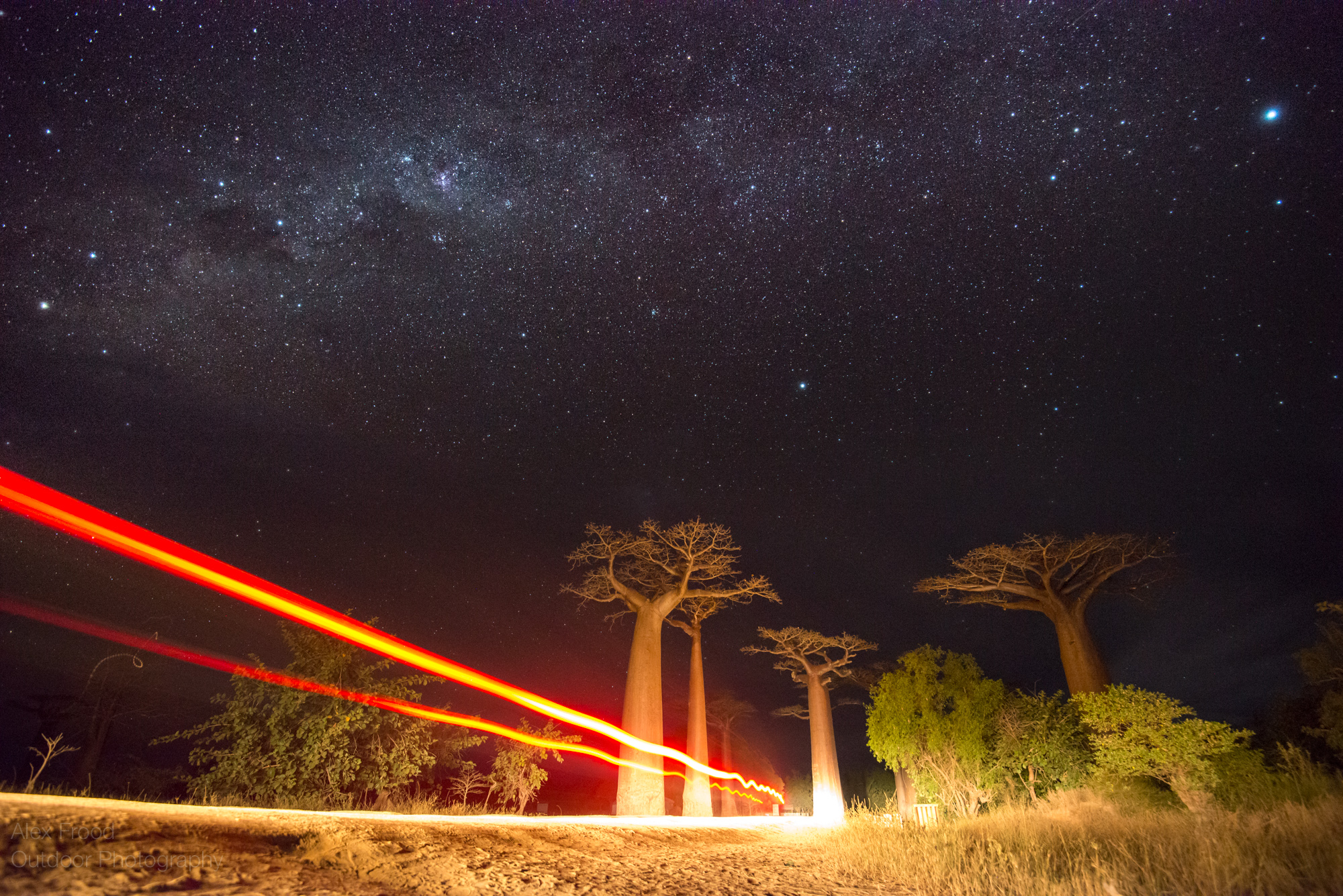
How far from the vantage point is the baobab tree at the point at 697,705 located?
22.2 meters

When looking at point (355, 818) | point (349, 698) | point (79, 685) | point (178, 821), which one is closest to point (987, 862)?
point (355, 818)

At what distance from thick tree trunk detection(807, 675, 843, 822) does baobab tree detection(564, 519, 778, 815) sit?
1027cm

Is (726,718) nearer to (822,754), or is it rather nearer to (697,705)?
(822,754)

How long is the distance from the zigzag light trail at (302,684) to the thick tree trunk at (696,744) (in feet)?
12.4

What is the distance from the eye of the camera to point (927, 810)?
52.7ft

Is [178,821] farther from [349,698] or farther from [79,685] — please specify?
[79,685]

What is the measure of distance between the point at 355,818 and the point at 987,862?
660 cm

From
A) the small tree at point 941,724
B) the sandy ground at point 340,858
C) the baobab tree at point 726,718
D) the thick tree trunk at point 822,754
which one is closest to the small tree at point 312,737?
the sandy ground at point 340,858

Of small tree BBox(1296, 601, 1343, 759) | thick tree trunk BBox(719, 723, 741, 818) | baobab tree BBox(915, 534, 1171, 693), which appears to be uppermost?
baobab tree BBox(915, 534, 1171, 693)

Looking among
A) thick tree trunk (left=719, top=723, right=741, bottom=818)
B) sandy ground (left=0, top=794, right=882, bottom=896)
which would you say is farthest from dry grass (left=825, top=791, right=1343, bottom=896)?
thick tree trunk (left=719, top=723, right=741, bottom=818)

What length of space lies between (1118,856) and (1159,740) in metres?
9.45

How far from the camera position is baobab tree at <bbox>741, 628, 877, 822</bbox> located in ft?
93.8

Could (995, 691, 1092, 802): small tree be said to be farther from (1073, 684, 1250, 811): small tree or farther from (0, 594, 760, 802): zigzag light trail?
(0, 594, 760, 802): zigzag light trail

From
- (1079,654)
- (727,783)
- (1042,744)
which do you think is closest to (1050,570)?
(1079,654)
